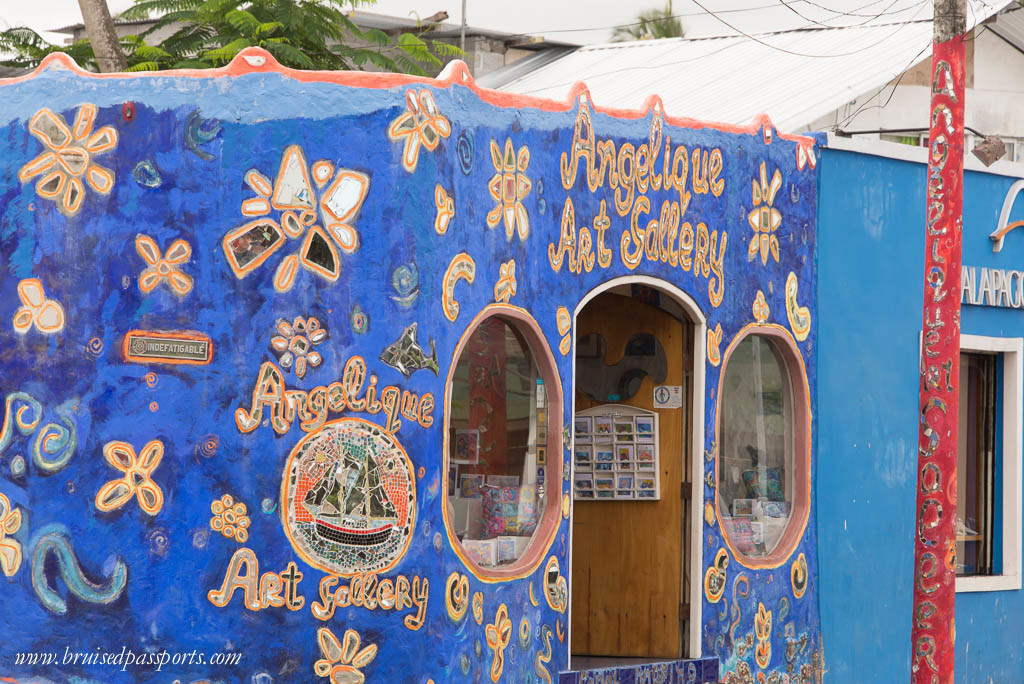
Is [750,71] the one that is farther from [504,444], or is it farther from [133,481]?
[133,481]

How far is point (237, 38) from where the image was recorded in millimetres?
15852

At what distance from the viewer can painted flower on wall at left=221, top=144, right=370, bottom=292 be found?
29.8ft

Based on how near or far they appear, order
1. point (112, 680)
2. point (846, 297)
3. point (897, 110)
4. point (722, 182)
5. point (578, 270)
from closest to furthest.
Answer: point (112, 680) < point (578, 270) < point (722, 182) < point (846, 297) < point (897, 110)

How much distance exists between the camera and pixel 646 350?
11.8 metres

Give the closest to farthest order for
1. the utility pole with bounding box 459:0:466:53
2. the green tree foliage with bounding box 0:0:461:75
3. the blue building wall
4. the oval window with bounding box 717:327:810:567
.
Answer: the oval window with bounding box 717:327:810:567 → the blue building wall → the green tree foliage with bounding box 0:0:461:75 → the utility pole with bounding box 459:0:466:53

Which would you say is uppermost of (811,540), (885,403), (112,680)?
(885,403)

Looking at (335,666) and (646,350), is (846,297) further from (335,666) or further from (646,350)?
(335,666)

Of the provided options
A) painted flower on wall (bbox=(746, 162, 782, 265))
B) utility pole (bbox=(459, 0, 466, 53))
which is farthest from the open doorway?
utility pole (bbox=(459, 0, 466, 53))

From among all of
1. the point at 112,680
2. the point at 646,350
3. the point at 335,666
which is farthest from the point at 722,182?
the point at 112,680

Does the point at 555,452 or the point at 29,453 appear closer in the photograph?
the point at 29,453

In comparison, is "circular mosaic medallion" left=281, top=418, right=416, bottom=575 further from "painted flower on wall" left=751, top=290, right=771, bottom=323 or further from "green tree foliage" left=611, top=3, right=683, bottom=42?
"green tree foliage" left=611, top=3, right=683, bottom=42

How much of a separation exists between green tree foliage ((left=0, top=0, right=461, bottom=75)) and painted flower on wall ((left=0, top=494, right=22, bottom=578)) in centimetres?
697

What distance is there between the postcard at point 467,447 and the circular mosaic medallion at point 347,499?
780 mm

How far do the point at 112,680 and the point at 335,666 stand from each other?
1.26 metres
